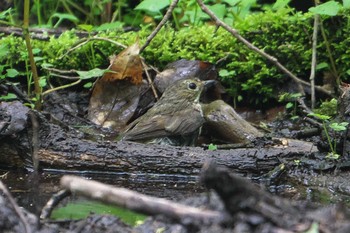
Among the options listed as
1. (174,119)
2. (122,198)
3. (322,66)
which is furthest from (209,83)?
(122,198)

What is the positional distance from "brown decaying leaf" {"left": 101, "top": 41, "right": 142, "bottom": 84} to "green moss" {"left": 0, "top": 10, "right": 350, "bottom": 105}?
403 millimetres

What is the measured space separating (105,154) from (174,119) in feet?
4.70

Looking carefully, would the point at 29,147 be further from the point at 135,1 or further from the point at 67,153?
the point at 135,1

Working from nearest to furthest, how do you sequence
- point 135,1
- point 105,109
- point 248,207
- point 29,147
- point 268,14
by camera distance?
1. point 248,207
2. point 29,147
3. point 105,109
4. point 268,14
5. point 135,1

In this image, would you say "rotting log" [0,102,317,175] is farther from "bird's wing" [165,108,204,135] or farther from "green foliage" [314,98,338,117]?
"green foliage" [314,98,338,117]

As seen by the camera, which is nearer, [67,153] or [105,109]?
[67,153]

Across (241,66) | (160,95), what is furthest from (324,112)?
(160,95)

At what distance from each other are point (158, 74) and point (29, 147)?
230 centimetres

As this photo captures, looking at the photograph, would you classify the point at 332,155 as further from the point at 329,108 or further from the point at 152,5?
the point at 152,5

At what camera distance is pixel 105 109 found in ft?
20.8

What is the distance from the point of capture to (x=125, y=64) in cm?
636

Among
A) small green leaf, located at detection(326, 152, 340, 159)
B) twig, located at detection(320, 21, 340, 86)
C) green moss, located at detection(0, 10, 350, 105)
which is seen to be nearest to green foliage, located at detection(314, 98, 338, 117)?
twig, located at detection(320, 21, 340, 86)

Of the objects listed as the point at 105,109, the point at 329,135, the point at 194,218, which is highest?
the point at 194,218

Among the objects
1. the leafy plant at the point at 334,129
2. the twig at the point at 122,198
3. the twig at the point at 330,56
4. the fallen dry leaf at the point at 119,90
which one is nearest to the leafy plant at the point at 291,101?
the twig at the point at 330,56
